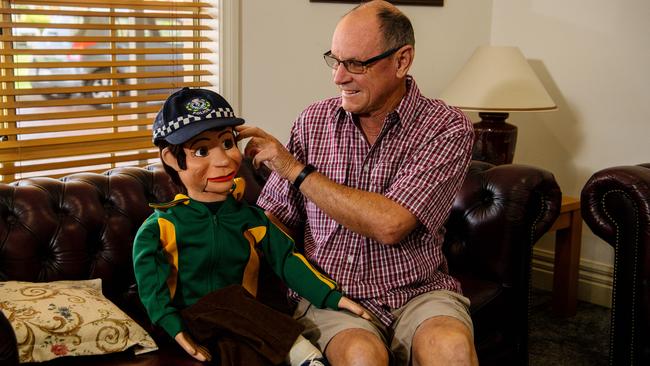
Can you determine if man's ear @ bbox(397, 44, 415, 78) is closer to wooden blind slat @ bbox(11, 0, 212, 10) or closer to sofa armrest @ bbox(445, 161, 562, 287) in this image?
sofa armrest @ bbox(445, 161, 562, 287)

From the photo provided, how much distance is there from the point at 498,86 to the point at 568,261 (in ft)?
2.73

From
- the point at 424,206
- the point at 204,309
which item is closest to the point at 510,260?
the point at 424,206

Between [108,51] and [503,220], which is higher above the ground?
[108,51]

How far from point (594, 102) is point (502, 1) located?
0.73 m

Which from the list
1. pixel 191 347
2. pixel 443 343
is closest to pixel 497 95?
pixel 443 343

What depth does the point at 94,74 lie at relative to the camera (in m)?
2.65

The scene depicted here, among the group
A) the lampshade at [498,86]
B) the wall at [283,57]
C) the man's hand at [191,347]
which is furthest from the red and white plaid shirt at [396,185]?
the lampshade at [498,86]

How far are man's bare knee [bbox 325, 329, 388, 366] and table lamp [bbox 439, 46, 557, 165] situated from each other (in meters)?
1.77

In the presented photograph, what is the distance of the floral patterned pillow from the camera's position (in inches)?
67.1

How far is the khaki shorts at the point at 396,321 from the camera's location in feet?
6.21

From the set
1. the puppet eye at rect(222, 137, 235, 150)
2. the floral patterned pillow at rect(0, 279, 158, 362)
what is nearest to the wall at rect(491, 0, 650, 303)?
the puppet eye at rect(222, 137, 235, 150)

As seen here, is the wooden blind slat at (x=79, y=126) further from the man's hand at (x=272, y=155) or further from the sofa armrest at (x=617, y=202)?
the sofa armrest at (x=617, y=202)

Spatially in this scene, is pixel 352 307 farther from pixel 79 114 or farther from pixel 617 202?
pixel 79 114

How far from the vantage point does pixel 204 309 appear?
1729 millimetres
